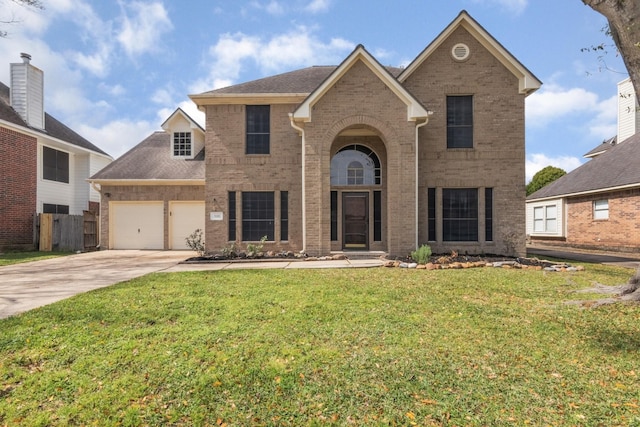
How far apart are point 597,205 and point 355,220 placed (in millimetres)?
14214

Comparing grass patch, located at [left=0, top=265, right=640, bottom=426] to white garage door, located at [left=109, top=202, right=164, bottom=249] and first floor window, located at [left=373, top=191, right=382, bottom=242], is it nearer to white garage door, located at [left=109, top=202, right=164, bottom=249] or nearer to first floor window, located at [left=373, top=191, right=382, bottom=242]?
first floor window, located at [left=373, top=191, right=382, bottom=242]

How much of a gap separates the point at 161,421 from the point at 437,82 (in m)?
13.5

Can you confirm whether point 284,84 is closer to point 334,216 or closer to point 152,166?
point 334,216

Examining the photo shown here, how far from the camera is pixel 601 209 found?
17719 millimetres

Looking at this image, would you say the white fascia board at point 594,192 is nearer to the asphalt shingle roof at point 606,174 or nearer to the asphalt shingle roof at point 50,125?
the asphalt shingle roof at point 606,174

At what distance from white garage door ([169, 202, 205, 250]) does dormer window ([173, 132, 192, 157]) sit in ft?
8.85

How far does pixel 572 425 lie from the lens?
2789 millimetres

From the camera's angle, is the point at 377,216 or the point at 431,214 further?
the point at 377,216

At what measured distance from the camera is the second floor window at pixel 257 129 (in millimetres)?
13641

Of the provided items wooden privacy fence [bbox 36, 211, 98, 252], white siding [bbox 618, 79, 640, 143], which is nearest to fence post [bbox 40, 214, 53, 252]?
wooden privacy fence [bbox 36, 211, 98, 252]

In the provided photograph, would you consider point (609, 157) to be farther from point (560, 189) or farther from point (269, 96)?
point (269, 96)

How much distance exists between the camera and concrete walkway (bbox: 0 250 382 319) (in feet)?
21.9

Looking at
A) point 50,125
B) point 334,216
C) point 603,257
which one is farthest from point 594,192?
point 50,125

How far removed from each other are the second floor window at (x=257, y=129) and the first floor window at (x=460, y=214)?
740cm
